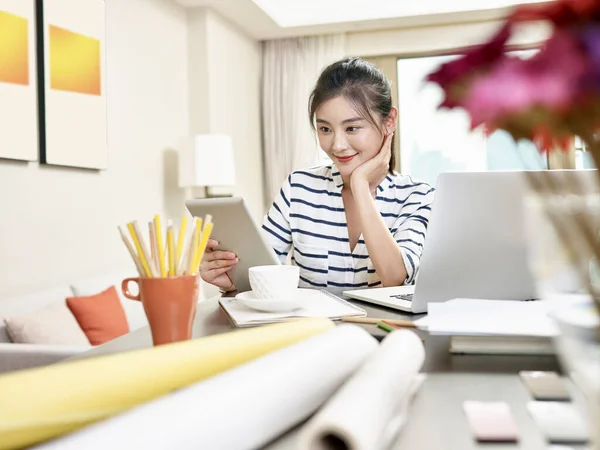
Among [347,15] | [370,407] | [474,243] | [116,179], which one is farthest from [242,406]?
[347,15]

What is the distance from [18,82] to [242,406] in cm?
240

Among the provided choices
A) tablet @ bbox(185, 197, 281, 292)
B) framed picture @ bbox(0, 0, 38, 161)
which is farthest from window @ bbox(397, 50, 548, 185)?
tablet @ bbox(185, 197, 281, 292)

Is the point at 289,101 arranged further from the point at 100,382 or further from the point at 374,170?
the point at 100,382

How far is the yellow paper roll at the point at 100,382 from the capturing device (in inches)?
13.7

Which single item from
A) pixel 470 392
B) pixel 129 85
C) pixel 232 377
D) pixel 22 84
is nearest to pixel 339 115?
pixel 470 392

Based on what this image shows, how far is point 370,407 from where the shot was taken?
381 mm

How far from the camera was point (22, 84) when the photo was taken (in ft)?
7.90

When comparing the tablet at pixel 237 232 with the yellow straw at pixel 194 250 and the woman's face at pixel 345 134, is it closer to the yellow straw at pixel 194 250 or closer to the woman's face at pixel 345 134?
the yellow straw at pixel 194 250

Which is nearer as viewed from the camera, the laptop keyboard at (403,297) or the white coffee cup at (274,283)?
the white coffee cup at (274,283)

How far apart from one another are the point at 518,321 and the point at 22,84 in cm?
233

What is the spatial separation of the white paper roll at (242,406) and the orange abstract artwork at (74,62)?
2.49 m

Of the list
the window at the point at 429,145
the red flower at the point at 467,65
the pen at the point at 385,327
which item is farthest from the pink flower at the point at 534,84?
the window at the point at 429,145

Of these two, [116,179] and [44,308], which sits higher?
[116,179]

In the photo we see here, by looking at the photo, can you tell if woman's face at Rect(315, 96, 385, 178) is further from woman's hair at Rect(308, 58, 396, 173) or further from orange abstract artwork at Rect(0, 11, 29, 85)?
orange abstract artwork at Rect(0, 11, 29, 85)
